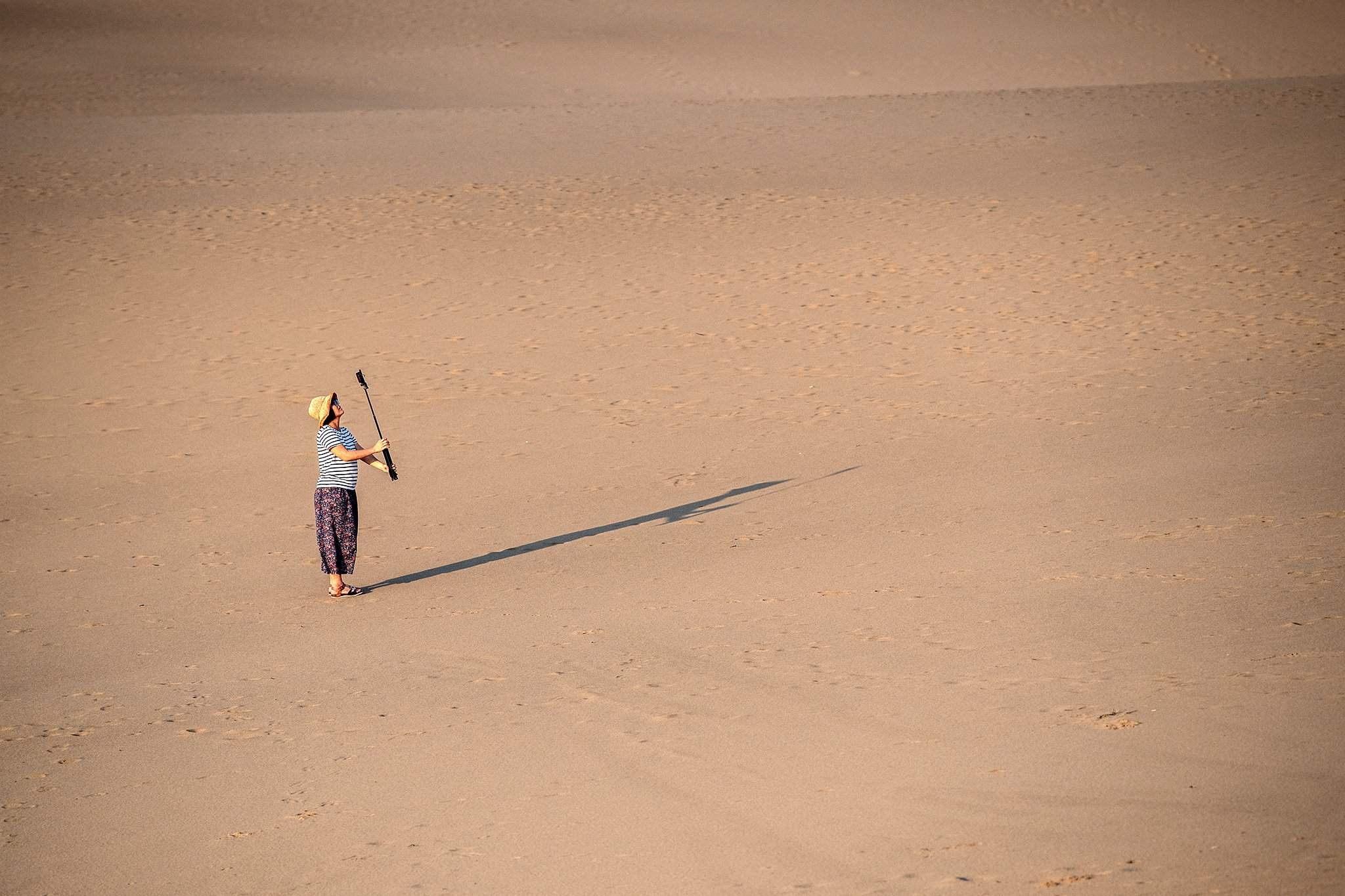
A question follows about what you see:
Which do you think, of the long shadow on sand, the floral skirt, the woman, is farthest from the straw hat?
the long shadow on sand

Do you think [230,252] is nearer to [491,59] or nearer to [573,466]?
[573,466]

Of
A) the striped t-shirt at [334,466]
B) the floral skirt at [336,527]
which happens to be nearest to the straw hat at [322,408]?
the striped t-shirt at [334,466]

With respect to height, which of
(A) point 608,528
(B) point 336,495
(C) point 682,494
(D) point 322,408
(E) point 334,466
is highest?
(D) point 322,408

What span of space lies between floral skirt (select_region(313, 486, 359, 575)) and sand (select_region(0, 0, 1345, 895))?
0.36 metres

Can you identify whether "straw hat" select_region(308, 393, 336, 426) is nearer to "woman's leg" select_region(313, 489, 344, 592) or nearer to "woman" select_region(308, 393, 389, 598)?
"woman" select_region(308, 393, 389, 598)

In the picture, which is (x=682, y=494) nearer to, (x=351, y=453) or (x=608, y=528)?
(x=608, y=528)

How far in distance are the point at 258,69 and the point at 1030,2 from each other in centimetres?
2468

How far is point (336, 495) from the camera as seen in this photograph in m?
8.76

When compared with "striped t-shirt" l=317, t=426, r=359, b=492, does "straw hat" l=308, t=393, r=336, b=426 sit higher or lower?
higher

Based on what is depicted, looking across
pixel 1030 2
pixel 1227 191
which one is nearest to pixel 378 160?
pixel 1227 191

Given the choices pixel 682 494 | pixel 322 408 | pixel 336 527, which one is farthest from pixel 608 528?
pixel 322 408

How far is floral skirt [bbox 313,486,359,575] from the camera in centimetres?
876

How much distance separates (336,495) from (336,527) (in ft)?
0.75

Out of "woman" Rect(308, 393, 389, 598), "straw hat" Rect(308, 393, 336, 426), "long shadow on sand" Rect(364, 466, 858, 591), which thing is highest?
"straw hat" Rect(308, 393, 336, 426)
